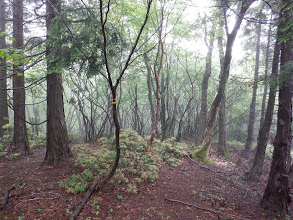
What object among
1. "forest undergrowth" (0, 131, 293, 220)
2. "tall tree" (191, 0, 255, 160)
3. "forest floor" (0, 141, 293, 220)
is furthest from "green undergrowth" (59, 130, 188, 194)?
"tall tree" (191, 0, 255, 160)

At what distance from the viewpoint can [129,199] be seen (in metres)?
4.09

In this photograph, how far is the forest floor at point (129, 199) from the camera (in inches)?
136

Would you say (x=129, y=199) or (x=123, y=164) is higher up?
(x=123, y=164)

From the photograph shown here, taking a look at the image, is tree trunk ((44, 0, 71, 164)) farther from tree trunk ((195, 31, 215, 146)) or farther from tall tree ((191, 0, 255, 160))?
tree trunk ((195, 31, 215, 146))

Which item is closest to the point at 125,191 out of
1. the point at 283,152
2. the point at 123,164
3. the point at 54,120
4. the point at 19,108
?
the point at 123,164

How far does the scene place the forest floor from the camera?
3.46 metres

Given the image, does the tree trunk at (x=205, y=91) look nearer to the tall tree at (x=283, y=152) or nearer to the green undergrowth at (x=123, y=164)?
the green undergrowth at (x=123, y=164)

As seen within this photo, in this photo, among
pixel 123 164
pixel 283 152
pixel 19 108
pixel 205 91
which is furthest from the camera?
pixel 205 91

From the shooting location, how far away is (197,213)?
12.5 feet

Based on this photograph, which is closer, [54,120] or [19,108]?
[54,120]

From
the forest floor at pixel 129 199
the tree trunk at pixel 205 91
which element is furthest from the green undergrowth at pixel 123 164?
the tree trunk at pixel 205 91

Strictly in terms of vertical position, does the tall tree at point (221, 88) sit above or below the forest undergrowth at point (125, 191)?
above

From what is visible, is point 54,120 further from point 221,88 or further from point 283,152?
point 221,88

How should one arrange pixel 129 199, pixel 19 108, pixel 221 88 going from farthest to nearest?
pixel 221 88
pixel 19 108
pixel 129 199
